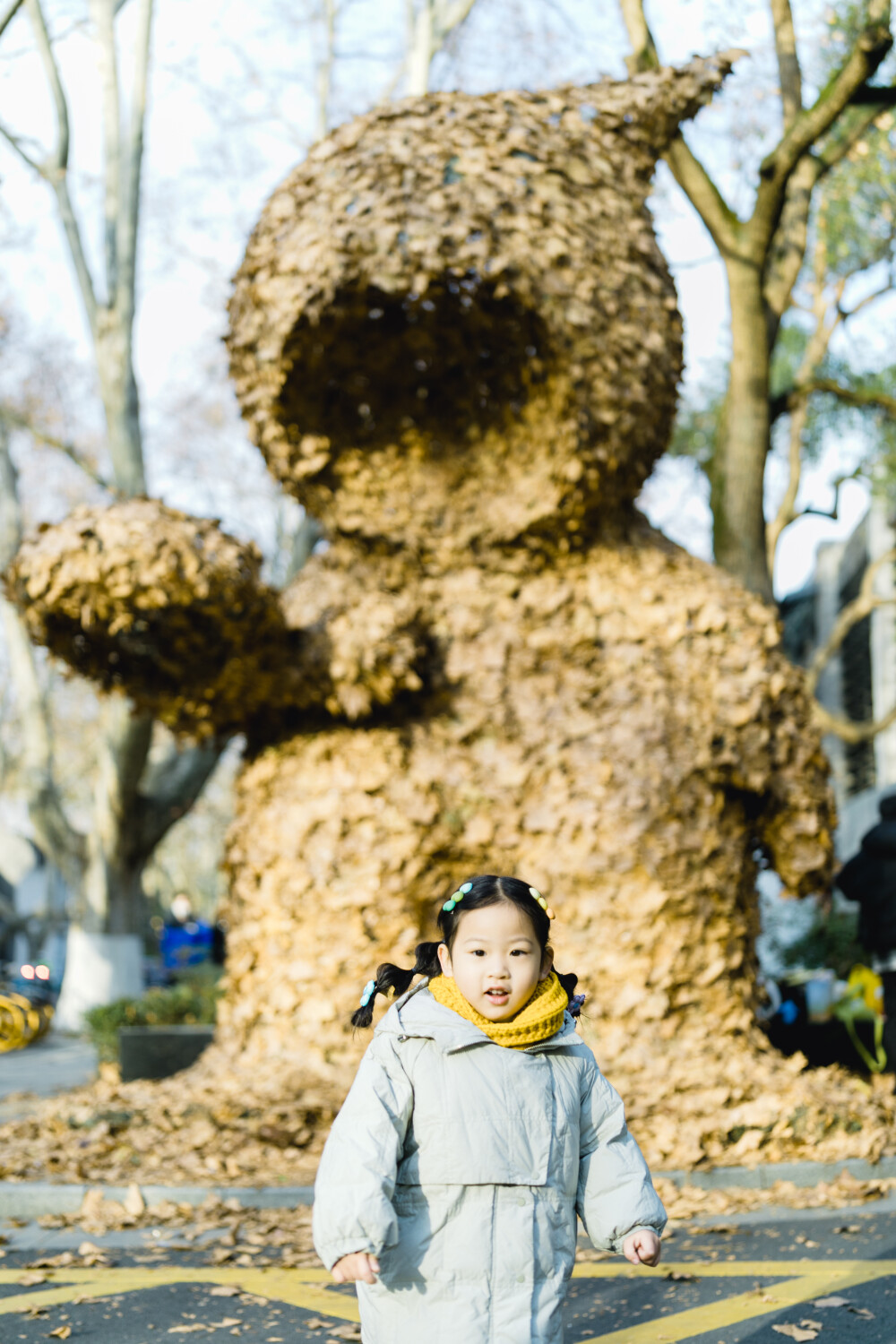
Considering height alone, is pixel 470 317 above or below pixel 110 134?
below

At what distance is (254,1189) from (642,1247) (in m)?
2.85

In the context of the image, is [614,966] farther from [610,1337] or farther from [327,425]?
[327,425]

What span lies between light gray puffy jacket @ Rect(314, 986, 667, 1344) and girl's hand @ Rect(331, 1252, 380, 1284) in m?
0.01

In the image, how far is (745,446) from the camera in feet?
25.9

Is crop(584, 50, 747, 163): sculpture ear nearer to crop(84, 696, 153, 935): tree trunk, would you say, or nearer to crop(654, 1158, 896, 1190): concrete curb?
crop(654, 1158, 896, 1190): concrete curb

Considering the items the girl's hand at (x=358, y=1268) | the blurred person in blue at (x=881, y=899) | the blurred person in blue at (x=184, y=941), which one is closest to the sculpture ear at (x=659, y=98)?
the blurred person in blue at (x=881, y=899)

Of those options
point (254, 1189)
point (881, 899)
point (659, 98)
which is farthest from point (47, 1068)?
point (659, 98)

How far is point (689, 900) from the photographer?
5.46 metres

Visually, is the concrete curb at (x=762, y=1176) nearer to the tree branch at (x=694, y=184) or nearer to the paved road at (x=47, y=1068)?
the paved road at (x=47, y=1068)

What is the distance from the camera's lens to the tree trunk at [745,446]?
7789 mm

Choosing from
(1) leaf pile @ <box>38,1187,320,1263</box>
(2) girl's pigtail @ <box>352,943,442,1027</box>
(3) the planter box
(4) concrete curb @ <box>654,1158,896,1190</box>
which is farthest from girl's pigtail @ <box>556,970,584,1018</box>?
(3) the planter box

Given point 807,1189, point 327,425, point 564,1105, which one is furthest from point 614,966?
point 564,1105

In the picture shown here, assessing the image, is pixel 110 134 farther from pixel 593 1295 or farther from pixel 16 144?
pixel 593 1295

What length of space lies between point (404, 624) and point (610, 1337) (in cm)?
301
